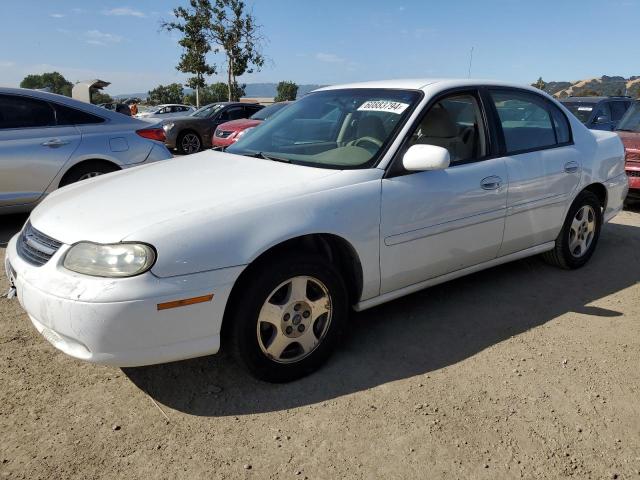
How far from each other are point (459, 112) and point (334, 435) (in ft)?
7.63

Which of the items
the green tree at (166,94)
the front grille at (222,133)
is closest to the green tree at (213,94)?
the green tree at (166,94)

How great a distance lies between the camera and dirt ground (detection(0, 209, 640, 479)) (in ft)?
7.44

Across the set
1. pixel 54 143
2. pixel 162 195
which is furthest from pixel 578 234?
pixel 54 143

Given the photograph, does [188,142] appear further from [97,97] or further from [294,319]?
[97,97]

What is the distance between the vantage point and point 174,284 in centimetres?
235

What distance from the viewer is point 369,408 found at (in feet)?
8.66

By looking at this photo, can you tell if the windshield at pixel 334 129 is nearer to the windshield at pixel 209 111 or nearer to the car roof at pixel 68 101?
the car roof at pixel 68 101

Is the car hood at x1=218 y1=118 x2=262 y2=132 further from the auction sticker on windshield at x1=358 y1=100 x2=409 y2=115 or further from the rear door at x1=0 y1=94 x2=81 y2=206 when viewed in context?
the auction sticker on windshield at x1=358 y1=100 x2=409 y2=115

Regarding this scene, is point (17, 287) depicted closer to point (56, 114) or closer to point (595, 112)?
point (56, 114)

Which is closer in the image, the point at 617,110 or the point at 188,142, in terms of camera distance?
the point at 617,110


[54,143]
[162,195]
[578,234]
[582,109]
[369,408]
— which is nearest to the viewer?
[369,408]

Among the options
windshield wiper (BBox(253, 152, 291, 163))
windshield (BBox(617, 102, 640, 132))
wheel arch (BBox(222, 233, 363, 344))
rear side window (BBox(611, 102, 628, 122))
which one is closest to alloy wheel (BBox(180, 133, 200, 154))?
rear side window (BBox(611, 102, 628, 122))

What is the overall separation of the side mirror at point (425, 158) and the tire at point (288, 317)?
0.76m

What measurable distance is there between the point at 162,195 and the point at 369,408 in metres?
1.52
